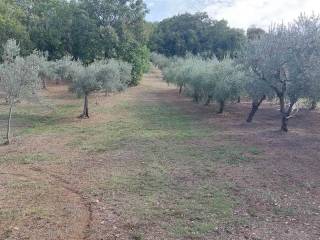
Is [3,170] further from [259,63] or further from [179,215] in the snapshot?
[259,63]

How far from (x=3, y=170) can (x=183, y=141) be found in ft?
31.8

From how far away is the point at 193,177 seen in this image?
636 inches

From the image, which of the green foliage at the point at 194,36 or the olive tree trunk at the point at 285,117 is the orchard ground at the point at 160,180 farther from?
the green foliage at the point at 194,36

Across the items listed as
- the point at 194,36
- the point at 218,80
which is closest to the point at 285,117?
the point at 218,80

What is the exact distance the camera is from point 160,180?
1571 cm

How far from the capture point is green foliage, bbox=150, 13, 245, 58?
84.0 metres

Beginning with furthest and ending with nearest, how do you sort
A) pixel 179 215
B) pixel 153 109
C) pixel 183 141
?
pixel 153 109
pixel 183 141
pixel 179 215

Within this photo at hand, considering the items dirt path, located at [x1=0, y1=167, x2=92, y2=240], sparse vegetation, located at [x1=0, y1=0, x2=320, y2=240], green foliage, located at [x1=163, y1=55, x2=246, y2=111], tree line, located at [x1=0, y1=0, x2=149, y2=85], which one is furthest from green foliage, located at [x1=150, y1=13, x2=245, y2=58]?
dirt path, located at [x1=0, y1=167, x2=92, y2=240]

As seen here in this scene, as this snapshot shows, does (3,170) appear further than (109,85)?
No

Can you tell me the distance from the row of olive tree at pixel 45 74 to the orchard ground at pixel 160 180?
2.46 meters

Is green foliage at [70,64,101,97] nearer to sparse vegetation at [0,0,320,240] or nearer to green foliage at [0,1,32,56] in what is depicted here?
sparse vegetation at [0,0,320,240]

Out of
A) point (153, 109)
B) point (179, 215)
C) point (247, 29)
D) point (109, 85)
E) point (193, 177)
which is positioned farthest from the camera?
point (247, 29)

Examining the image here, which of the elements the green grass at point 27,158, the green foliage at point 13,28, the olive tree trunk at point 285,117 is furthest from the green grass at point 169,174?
the green foliage at point 13,28

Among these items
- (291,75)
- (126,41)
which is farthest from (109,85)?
(126,41)
